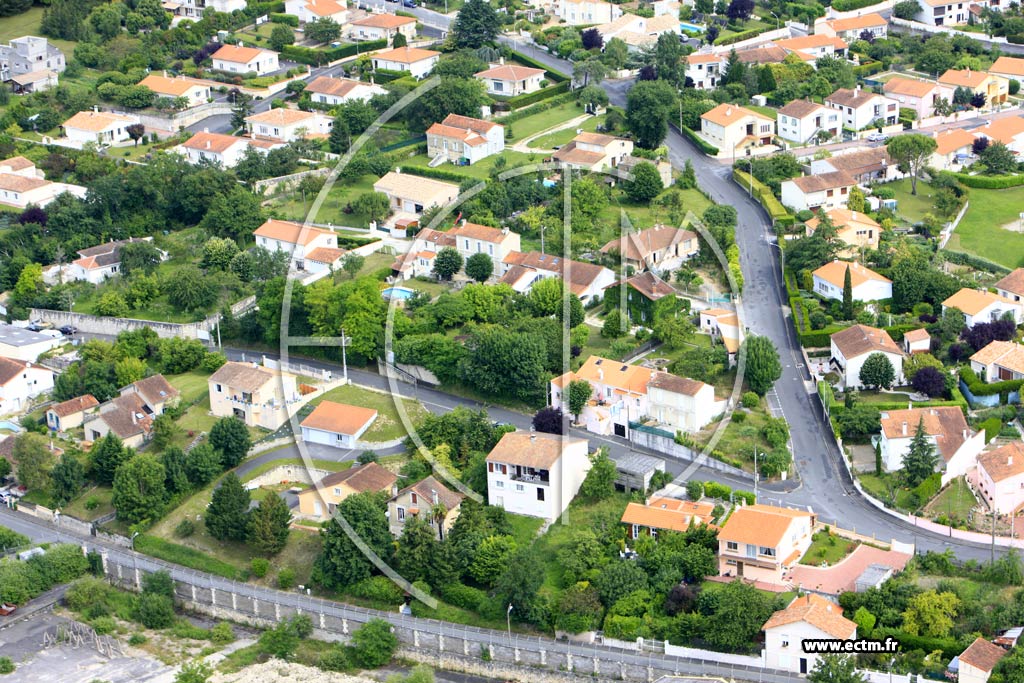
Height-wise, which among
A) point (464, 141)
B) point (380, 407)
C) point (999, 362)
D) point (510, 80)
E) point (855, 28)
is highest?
point (855, 28)

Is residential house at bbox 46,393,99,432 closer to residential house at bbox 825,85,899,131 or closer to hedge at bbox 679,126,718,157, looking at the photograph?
hedge at bbox 679,126,718,157

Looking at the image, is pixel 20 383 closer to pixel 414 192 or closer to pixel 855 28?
pixel 414 192

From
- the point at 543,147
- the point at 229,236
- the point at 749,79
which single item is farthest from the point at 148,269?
the point at 749,79

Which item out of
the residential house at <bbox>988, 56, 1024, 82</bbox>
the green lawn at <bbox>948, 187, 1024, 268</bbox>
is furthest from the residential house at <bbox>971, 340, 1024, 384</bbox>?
the residential house at <bbox>988, 56, 1024, 82</bbox>

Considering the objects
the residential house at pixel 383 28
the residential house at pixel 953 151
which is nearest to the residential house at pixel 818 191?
the residential house at pixel 953 151

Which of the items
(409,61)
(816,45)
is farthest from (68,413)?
(816,45)

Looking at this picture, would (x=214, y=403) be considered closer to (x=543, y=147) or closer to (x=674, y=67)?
(x=543, y=147)
